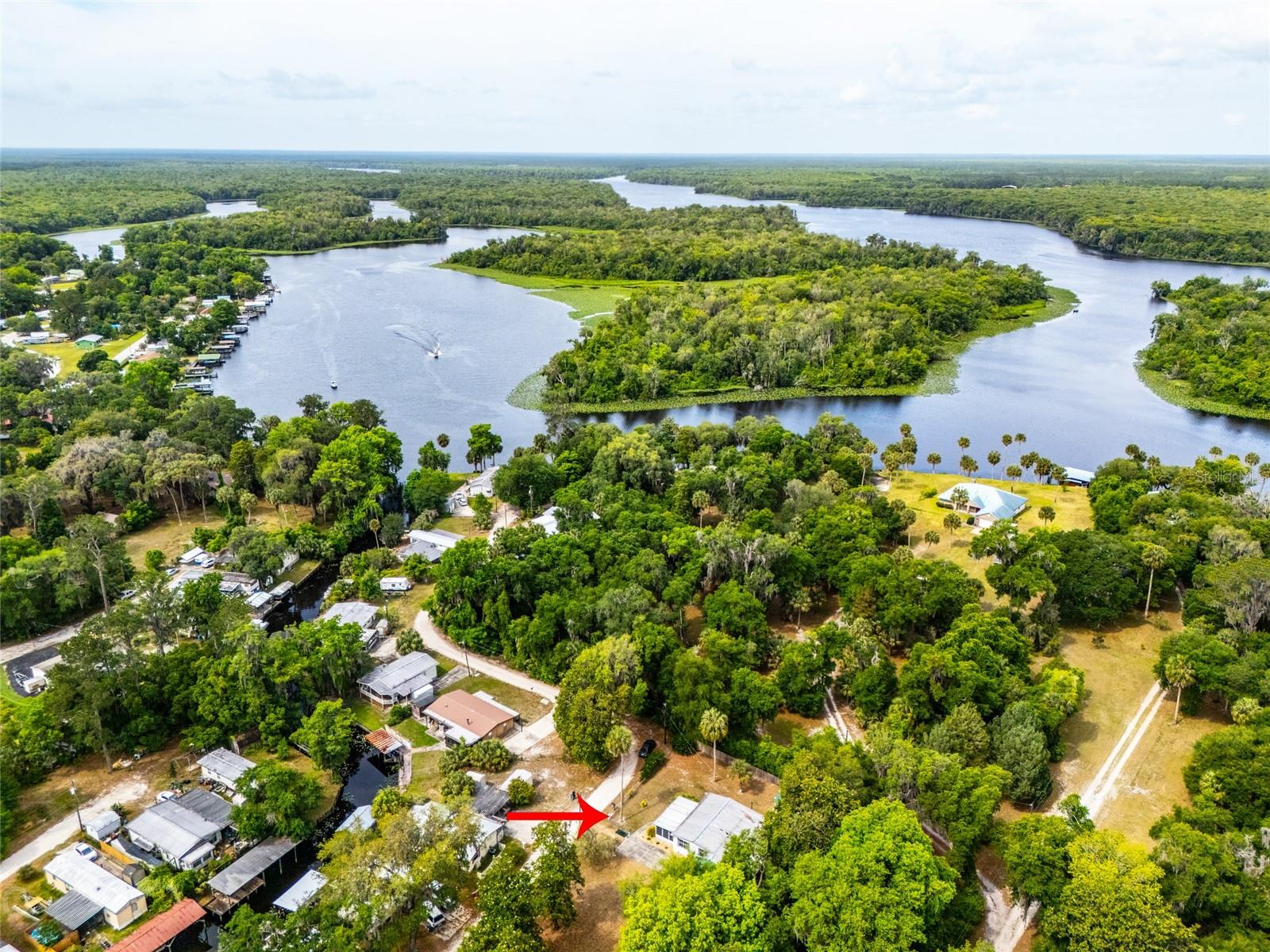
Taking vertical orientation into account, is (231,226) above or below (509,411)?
above

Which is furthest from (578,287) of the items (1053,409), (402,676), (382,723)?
(382,723)

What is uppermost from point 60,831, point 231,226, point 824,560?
point 231,226

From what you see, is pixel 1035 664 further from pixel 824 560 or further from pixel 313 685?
pixel 313 685

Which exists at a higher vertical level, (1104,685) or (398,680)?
(398,680)

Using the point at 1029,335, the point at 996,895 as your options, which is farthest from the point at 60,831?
the point at 1029,335

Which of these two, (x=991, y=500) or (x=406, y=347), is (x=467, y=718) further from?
(x=406, y=347)

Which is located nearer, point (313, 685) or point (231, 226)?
point (313, 685)

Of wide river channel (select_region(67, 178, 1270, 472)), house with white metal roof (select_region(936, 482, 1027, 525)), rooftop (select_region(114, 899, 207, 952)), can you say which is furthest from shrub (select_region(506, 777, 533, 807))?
wide river channel (select_region(67, 178, 1270, 472))
